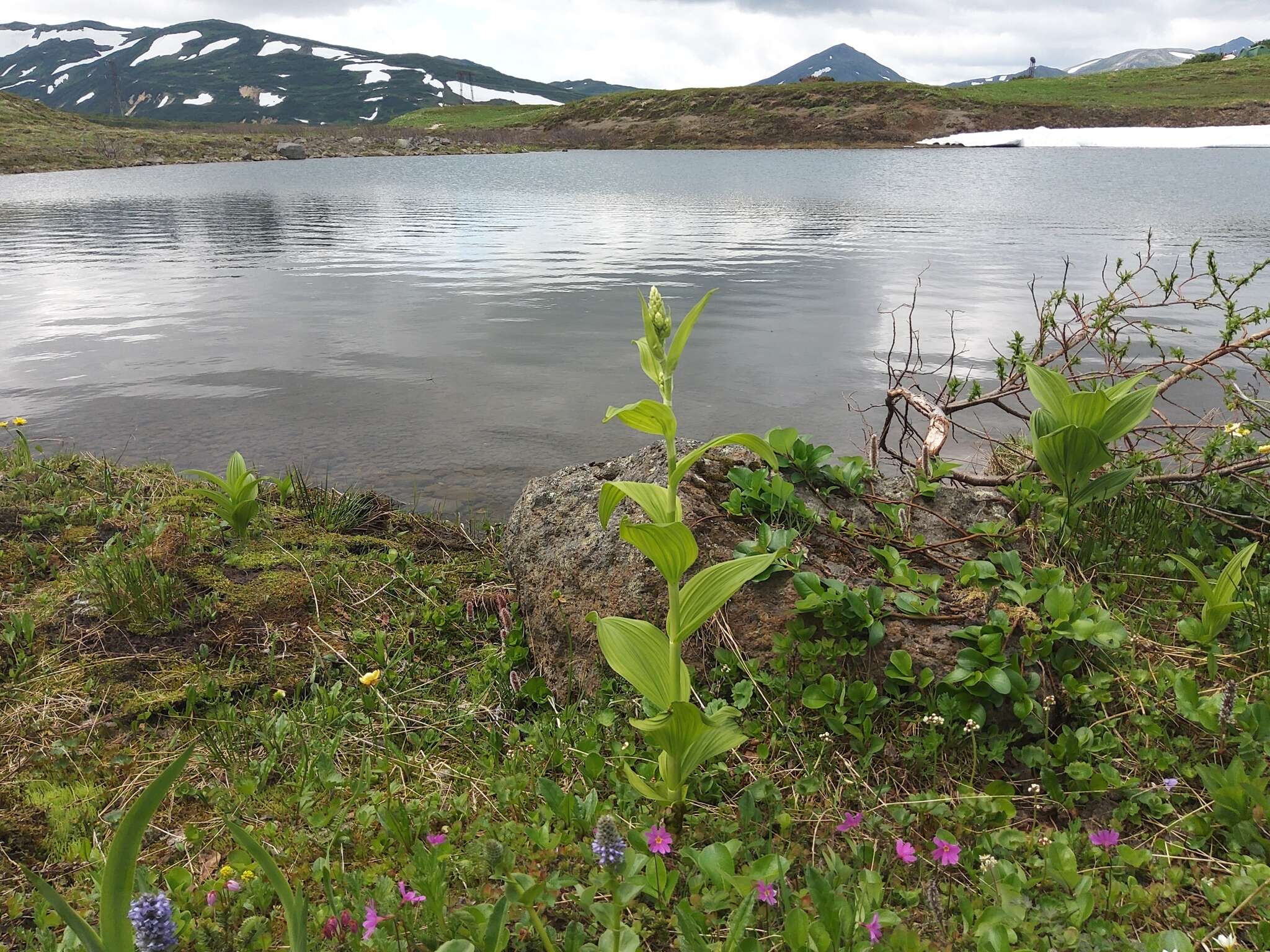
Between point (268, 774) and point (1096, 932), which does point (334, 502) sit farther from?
point (1096, 932)

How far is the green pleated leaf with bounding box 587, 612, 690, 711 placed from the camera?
9.42ft

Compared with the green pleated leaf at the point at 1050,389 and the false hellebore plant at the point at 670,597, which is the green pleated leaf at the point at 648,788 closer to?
the false hellebore plant at the point at 670,597

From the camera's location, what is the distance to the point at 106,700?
352cm

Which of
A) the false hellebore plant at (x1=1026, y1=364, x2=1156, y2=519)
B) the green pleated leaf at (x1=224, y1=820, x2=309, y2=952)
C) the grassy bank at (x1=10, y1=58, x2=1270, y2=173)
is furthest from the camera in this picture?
the grassy bank at (x1=10, y1=58, x2=1270, y2=173)

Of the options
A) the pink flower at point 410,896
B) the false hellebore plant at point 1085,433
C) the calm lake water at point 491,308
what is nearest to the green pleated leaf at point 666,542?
the pink flower at point 410,896

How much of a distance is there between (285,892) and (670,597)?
150 cm

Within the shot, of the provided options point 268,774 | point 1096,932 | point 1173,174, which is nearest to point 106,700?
point 268,774

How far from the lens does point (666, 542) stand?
258cm

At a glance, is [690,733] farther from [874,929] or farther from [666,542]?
[874,929]

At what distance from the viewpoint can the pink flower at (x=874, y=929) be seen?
6.95ft

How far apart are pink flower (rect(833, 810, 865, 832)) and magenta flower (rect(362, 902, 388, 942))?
148 cm

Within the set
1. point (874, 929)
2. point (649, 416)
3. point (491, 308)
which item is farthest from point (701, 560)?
point (491, 308)

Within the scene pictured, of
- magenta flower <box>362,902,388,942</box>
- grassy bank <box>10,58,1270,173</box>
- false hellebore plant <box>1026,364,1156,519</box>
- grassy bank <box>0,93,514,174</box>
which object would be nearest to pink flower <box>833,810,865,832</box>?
magenta flower <box>362,902,388,942</box>

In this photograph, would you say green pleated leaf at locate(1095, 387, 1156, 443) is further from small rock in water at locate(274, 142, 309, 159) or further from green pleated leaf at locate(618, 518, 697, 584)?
small rock in water at locate(274, 142, 309, 159)
